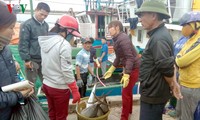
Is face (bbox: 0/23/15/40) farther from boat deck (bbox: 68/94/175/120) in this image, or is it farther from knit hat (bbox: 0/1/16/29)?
boat deck (bbox: 68/94/175/120)

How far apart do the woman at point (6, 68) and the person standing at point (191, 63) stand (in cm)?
193

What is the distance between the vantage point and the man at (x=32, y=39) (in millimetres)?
3160

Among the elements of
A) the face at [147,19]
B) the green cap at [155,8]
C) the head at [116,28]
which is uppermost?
the green cap at [155,8]

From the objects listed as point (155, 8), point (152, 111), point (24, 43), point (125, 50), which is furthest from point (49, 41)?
point (152, 111)

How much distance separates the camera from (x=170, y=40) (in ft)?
6.33

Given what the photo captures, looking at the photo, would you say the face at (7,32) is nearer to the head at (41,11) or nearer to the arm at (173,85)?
the arm at (173,85)

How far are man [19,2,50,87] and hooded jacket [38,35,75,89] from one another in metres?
0.96

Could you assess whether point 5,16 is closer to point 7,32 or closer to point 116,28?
point 7,32

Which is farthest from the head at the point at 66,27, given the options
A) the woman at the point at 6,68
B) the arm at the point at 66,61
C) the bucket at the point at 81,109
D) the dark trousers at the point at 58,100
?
the bucket at the point at 81,109

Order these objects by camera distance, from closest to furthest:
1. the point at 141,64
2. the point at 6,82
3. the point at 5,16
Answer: the point at 5,16 < the point at 6,82 < the point at 141,64

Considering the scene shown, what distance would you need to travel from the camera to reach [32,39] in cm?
328

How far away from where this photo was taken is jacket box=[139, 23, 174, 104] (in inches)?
73.5

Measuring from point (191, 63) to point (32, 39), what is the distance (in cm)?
267

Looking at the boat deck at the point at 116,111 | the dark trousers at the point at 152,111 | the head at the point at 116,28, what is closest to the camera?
the dark trousers at the point at 152,111
